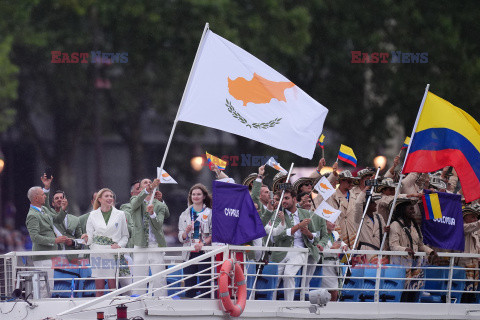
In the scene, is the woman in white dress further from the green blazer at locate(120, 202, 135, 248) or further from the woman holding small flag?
the woman holding small flag

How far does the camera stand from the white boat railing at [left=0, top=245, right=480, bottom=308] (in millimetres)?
16766

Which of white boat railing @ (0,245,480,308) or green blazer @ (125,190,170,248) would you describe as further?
green blazer @ (125,190,170,248)

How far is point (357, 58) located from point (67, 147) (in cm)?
809

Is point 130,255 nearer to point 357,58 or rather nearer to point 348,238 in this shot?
point 348,238

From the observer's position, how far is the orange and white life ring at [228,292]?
52.9ft

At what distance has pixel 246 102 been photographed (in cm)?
1775

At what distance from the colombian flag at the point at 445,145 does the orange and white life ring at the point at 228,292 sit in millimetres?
3917

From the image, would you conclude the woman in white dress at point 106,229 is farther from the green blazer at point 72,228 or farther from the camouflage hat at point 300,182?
the camouflage hat at point 300,182

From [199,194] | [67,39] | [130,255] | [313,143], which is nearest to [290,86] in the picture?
[313,143]

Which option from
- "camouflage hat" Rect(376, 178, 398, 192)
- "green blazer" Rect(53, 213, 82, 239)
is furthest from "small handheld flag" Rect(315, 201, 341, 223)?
"green blazer" Rect(53, 213, 82, 239)

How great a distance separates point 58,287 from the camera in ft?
58.5

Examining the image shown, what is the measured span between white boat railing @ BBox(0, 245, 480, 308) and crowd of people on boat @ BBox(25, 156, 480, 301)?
0.09m

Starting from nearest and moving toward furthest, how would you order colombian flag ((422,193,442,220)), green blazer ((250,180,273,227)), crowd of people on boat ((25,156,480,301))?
crowd of people on boat ((25,156,480,301)), green blazer ((250,180,273,227)), colombian flag ((422,193,442,220))

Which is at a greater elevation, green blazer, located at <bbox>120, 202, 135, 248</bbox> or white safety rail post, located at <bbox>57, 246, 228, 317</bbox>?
green blazer, located at <bbox>120, 202, 135, 248</bbox>
